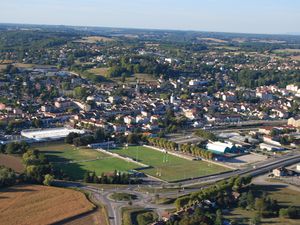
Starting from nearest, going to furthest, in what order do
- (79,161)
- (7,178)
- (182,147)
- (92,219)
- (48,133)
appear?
(92,219) → (7,178) → (79,161) → (182,147) → (48,133)

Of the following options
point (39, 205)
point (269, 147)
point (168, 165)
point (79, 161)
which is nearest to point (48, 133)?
point (79, 161)

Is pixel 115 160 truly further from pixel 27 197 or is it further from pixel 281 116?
pixel 281 116

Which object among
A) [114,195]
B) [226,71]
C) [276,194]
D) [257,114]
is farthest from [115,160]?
[226,71]

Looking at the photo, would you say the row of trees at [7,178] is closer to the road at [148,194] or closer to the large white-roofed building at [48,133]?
the road at [148,194]

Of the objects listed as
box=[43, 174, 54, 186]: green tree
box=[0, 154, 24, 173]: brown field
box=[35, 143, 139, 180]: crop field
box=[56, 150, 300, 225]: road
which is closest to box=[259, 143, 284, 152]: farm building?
box=[56, 150, 300, 225]: road

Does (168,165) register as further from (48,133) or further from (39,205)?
(48,133)

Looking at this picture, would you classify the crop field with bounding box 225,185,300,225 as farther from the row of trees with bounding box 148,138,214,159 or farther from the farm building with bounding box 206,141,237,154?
the farm building with bounding box 206,141,237,154
